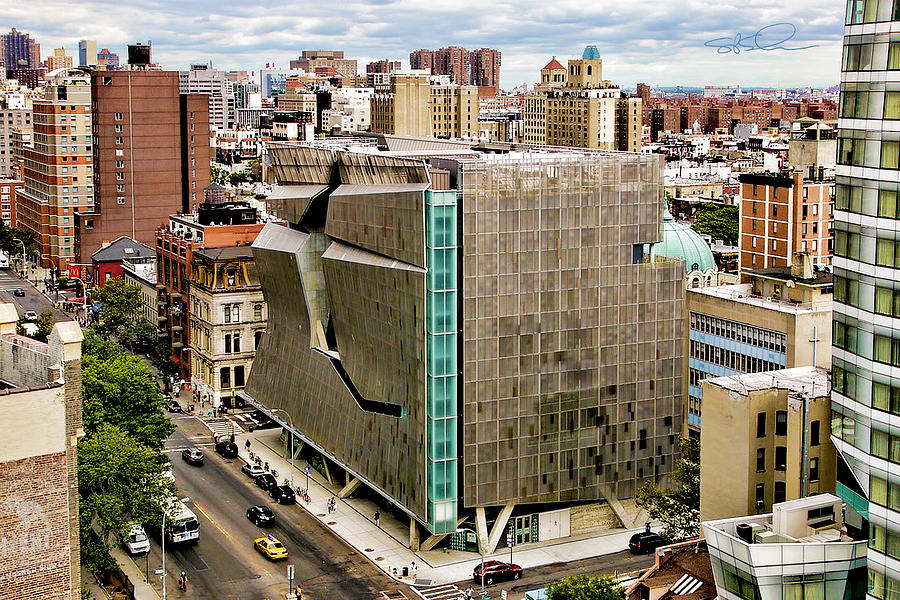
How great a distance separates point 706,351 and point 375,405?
3015 cm

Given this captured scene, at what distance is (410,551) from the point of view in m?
104

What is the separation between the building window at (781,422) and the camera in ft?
262

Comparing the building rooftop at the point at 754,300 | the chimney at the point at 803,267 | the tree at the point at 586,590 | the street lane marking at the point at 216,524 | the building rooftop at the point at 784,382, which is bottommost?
the street lane marking at the point at 216,524

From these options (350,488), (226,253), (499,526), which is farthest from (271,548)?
(226,253)

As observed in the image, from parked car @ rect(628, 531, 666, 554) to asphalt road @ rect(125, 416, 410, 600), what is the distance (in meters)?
20.2

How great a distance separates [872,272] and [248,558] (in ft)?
194

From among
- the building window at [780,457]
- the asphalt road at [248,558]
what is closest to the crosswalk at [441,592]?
the asphalt road at [248,558]

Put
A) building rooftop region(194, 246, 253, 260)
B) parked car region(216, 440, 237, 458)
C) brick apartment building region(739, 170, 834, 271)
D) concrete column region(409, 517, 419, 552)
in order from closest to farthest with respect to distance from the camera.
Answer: concrete column region(409, 517, 419, 552) < parked car region(216, 440, 237, 458) < brick apartment building region(739, 170, 834, 271) < building rooftop region(194, 246, 253, 260)

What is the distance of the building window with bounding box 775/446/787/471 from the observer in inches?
3140

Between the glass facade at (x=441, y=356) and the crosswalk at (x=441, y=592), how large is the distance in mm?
5495

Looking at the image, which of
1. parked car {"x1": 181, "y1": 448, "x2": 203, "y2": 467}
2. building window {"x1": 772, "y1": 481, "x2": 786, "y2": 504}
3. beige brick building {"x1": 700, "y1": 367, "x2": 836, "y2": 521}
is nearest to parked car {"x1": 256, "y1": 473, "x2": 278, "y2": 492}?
parked car {"x1": 181, "y1": 448, "x2": 203, "y2": 467}

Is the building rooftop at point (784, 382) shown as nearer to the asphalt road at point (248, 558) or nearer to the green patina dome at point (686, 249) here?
the asphalt road at point (248, 558)

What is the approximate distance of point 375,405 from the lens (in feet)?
359

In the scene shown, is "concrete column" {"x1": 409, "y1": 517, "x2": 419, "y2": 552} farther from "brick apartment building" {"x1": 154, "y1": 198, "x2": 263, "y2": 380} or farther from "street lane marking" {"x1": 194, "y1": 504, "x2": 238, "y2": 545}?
"brick apartment building" {"x1": 154, "y1": 198, "x2": 263, "y2": 380}
